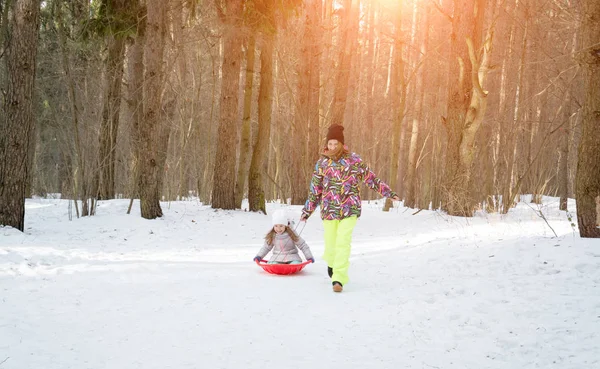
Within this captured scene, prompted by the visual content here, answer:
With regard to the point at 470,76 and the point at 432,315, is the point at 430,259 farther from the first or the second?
the point at 470,76

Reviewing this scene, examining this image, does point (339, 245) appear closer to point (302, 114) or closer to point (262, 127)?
point (262, 127)

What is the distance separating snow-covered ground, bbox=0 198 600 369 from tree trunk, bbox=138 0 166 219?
9.69 ft

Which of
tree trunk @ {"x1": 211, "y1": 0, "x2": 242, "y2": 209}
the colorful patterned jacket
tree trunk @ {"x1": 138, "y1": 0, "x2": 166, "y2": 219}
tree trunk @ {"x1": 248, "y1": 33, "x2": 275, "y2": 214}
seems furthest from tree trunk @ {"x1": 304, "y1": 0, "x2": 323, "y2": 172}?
the colorful patterned jacket

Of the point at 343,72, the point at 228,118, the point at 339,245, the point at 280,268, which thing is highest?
the point at 343,72

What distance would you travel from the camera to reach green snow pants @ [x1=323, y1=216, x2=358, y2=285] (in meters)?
5.68

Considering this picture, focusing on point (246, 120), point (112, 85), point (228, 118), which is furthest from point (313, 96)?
point (112, 85)

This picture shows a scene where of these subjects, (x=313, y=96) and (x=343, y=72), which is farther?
(x=313, y=96)

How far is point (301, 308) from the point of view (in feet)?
16.2

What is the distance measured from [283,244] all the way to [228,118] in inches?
272

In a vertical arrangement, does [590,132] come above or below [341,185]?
above

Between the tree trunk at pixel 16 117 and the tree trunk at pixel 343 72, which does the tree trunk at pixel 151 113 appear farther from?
the tree trunk at pixel 343 72

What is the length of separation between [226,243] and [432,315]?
580 centimetres

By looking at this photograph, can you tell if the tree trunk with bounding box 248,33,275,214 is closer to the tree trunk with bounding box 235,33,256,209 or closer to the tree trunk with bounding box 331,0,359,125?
the tree trunk with bounding box 235,33,256,209

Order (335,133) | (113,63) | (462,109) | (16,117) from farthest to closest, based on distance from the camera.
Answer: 1. (113,63)
2. (462,109)
3. (16,117)
4. (335,133)
